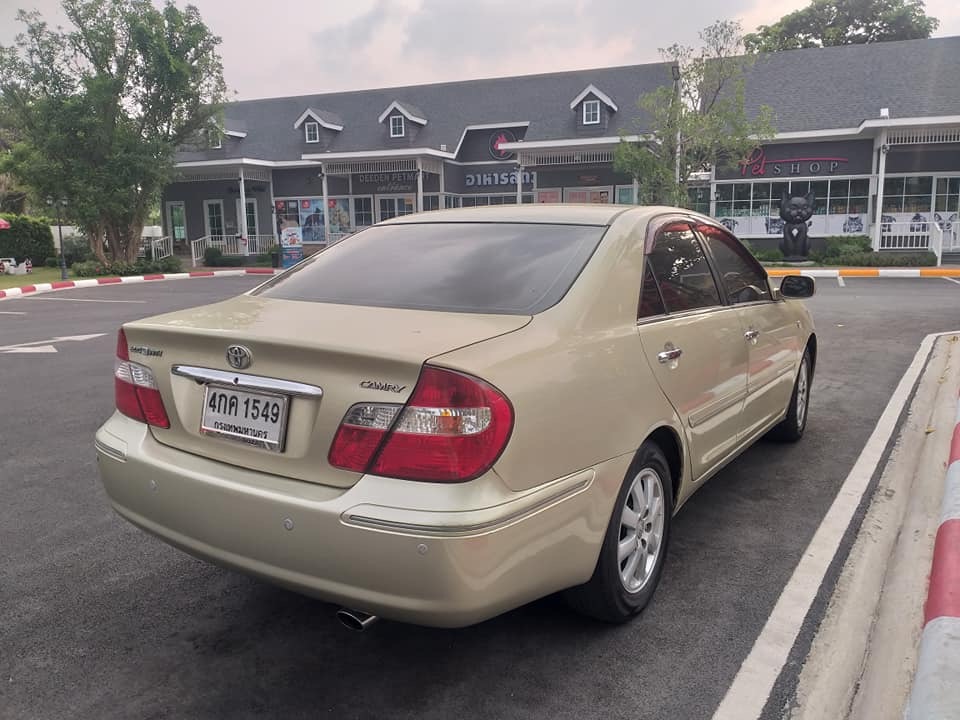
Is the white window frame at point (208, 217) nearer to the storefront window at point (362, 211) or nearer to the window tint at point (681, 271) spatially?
the storefront window at point (362, 211)

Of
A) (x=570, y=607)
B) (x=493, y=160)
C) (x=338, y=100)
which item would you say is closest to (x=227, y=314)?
(x=570, y=607)

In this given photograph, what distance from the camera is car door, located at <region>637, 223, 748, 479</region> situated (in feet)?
10.3

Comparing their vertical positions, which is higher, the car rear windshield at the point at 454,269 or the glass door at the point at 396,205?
the glass door at the point at 396,205

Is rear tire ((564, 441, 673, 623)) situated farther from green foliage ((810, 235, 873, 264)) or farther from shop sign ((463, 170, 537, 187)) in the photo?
shop sign ((463, 170, 537, 187))

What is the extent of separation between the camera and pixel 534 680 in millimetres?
2588

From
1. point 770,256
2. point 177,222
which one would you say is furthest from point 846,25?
point 177,222

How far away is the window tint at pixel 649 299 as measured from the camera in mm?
Answer: 3096

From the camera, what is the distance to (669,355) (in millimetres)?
3125

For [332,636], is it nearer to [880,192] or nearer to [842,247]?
[842,247]

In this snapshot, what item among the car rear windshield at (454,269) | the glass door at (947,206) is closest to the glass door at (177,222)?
the glass door at (947,206)

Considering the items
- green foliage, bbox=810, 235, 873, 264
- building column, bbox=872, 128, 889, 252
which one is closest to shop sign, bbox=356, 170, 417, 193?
green foliage, bbox=810, 235, 873, 264

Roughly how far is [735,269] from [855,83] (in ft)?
87.7

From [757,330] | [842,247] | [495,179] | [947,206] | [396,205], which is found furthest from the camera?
[396,205]

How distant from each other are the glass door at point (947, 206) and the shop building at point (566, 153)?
0.04m
